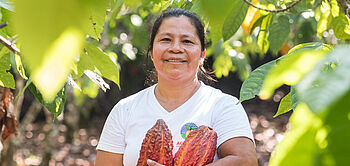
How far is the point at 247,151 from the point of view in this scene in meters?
1.38

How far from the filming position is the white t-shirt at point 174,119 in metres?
1.44

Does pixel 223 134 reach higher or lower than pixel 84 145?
higher

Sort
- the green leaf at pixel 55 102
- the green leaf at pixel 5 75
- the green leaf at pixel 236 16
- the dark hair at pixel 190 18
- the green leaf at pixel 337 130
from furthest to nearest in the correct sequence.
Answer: the dark hair at pixel 190 18 < the green leaf at pixel 55 102 < the green leaf at pixel 5 75 < the green leaf at pixel 236 16 < the green leaf at pixel 337 130

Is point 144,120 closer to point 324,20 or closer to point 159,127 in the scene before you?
point 159,127

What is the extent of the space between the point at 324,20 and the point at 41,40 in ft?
4.16

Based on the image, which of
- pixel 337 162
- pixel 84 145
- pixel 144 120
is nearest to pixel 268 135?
pixel 84 145

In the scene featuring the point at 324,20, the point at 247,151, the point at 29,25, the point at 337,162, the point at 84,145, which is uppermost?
the point at 324,20

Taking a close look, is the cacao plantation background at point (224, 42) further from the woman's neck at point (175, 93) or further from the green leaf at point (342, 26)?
the woman's neck at point (175, 93)

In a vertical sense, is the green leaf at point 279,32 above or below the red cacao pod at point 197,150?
above

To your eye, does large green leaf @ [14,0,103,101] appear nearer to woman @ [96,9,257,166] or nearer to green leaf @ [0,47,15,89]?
green leaf @ [0,47,15,89]

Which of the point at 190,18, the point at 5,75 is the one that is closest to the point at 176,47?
the point at 190,18

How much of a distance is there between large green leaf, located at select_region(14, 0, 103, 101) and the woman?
1.15 metres

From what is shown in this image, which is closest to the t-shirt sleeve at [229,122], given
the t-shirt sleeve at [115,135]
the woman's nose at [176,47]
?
the woman's nose at [176,47]

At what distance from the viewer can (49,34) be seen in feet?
0.83
